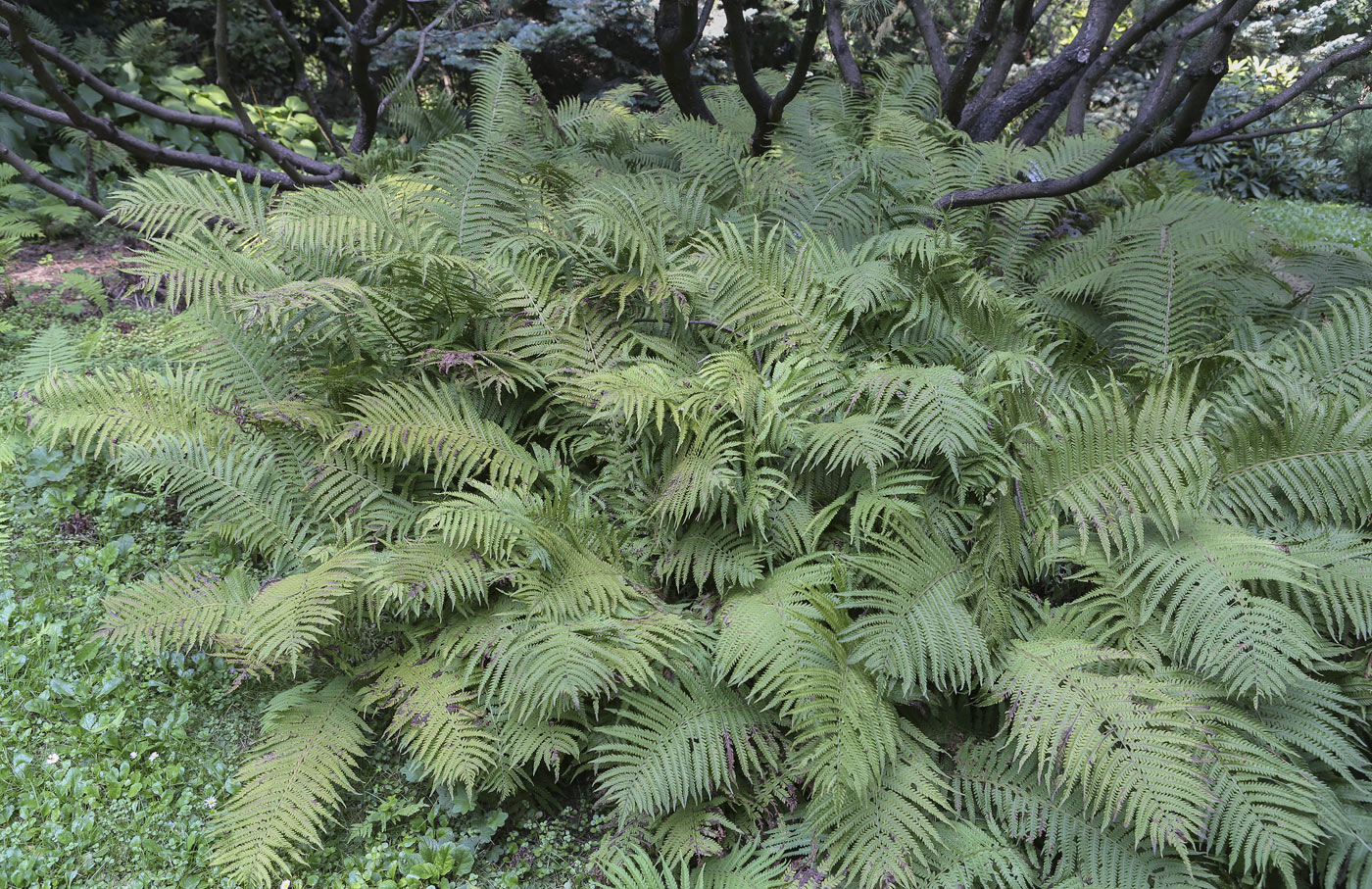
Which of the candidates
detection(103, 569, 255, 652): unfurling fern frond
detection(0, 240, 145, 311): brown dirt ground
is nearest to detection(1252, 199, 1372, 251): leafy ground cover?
detection(103, 569, 255, 652): unfurling fern frond

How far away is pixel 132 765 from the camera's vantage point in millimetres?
2201

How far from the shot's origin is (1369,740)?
2162 millimetres

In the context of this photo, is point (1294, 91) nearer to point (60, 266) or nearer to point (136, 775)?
point (136, 775)

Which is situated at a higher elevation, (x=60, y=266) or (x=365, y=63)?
(x=365, y=63)

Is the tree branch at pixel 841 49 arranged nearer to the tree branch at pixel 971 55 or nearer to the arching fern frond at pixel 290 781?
the tree branch at pixel 971 55

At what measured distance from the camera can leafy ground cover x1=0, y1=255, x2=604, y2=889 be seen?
2.00 meters

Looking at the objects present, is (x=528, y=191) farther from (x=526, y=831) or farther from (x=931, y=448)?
(x=526, y=831)

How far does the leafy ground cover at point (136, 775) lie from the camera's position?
200 cm

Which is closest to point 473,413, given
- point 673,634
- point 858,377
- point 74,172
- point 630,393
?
point 630,393

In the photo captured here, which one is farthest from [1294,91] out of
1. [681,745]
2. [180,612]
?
[180,612]

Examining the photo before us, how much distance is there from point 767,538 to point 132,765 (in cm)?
183

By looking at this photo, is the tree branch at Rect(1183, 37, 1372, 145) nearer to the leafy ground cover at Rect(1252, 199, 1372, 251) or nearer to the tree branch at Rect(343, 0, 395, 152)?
the leafy ground cover at Rect(1252, 199, 1372, 251)

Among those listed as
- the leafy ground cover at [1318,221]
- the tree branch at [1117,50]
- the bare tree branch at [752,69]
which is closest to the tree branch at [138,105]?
the bare tree branch at [752,69]

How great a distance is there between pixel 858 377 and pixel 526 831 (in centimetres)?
160
